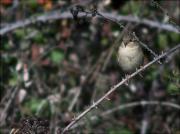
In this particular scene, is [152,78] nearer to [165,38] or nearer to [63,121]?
[165,38]

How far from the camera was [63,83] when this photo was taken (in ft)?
13.8

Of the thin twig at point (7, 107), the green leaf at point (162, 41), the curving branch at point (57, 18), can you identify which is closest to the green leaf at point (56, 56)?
the curving branch at point (57, 18)

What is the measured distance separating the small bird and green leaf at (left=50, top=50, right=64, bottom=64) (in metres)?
1.80

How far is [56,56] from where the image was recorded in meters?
4.43

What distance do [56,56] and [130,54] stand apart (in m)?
1.94

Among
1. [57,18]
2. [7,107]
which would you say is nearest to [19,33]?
[57,18]

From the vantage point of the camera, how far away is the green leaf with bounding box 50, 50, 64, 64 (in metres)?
4.41

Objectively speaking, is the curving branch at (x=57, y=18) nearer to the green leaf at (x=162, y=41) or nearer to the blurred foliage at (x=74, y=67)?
the blurred foliage at (x=74, y=67)

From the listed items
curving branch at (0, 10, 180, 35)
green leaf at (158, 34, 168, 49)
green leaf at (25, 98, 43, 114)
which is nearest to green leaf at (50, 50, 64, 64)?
curving branch at (0, 10, 180, 35)

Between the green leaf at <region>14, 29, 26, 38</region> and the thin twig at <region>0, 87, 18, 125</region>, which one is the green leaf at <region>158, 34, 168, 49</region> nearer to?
the green leaf at <region>14, 29, 26, 38</region>

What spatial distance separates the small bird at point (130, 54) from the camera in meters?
2.53

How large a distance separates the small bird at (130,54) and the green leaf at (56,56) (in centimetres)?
180

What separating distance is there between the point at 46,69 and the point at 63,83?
10.6 inches

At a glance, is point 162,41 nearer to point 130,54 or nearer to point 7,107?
point 7,107
